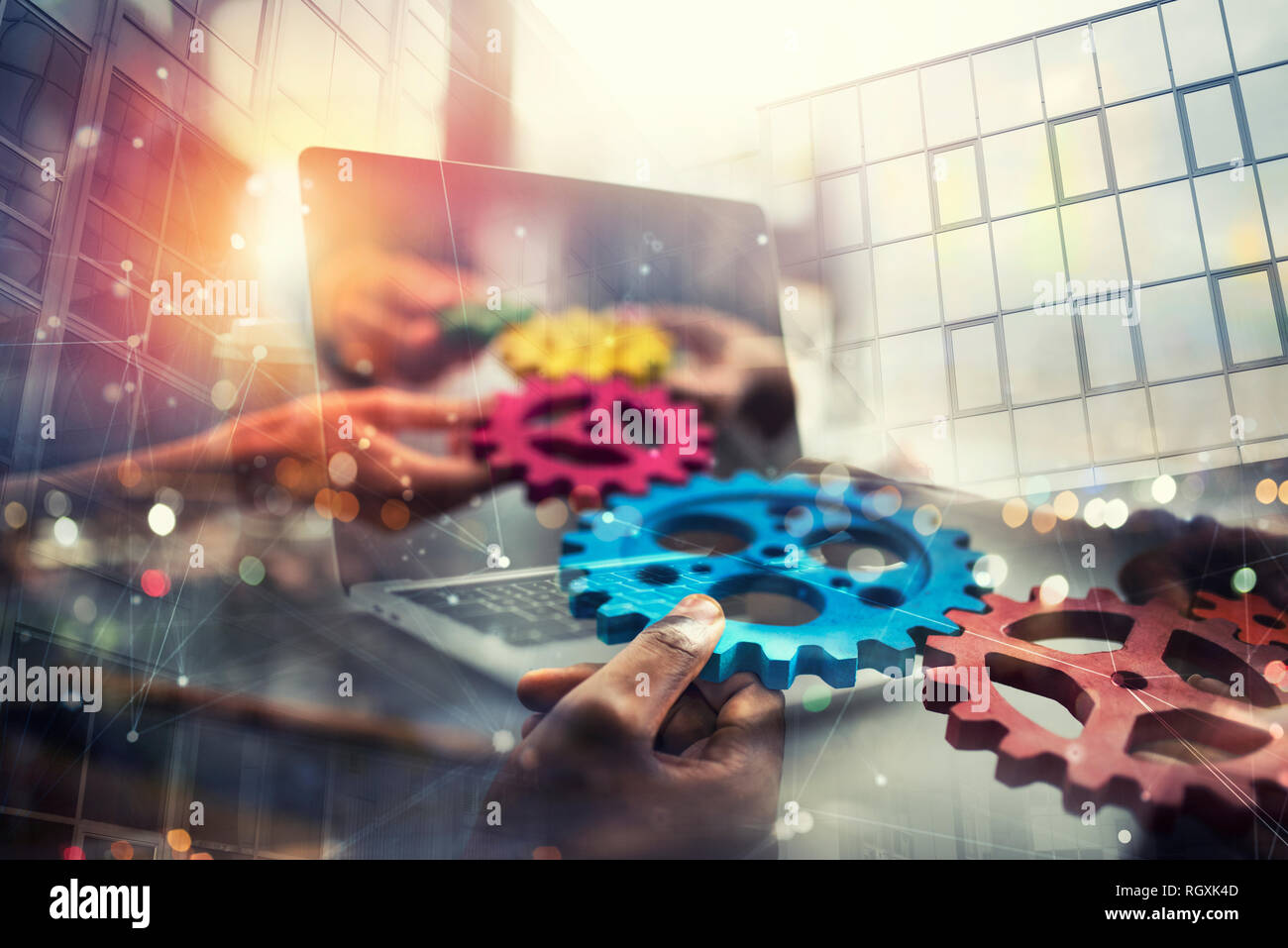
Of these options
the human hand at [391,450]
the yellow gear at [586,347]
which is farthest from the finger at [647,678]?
the yellow gear at [586,347]

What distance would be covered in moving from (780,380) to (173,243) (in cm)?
269

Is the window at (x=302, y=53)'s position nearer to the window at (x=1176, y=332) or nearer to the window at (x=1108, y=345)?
the window at (x=1108, y=345)

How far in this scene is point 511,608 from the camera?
290cm

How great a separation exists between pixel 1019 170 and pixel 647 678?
384 centimetres

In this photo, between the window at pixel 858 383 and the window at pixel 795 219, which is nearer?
the window at pixel 858 383

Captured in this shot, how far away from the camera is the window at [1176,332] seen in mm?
3934

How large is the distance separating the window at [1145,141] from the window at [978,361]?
1128mm

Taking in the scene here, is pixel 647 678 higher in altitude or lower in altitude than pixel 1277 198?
lower

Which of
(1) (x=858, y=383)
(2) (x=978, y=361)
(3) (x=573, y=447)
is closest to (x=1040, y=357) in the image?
(2) (x=978, y=361)

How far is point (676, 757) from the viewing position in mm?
2232

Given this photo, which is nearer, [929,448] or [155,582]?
[155,582]

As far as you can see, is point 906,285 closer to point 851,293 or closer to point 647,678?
point 851,293
